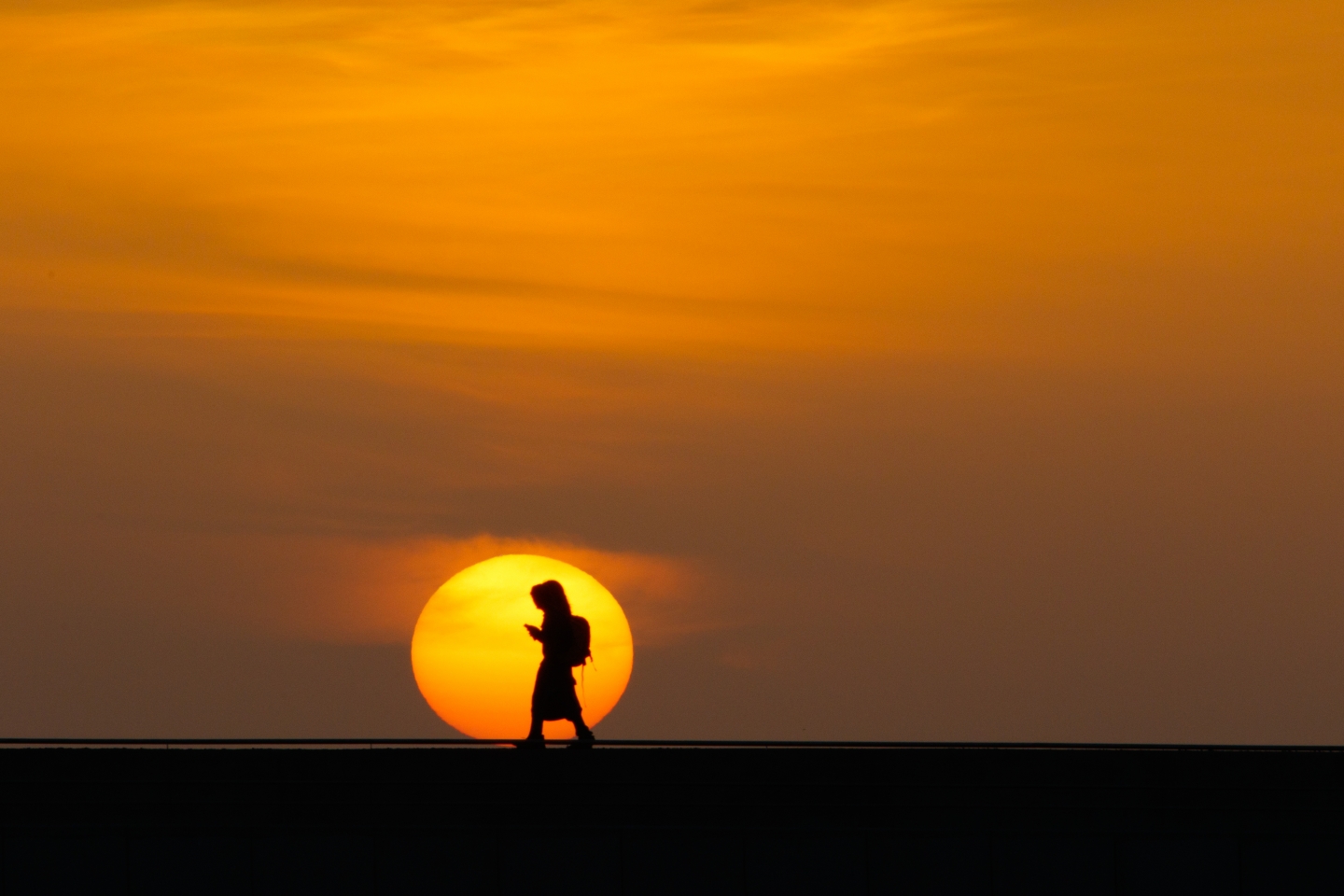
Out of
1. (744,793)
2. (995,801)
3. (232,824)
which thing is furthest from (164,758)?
(995,801)

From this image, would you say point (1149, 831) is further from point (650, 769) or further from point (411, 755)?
point (411, 755)

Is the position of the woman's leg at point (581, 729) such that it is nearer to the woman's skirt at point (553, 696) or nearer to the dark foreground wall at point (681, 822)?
the woman's skirt at point (553, 696)

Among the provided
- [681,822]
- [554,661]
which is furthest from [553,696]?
[681,822]

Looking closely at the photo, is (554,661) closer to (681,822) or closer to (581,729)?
(581,729)

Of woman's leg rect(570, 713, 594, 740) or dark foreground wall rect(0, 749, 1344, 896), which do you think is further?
woman's leg rect(570, 713, 594, 740)

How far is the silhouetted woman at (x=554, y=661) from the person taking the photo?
1855 cm

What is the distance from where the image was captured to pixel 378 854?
51.3 feet

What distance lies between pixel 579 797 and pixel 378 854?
4.41 ft

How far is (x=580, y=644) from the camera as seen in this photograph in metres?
18.9

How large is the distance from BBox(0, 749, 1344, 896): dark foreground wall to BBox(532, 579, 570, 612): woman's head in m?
2.51

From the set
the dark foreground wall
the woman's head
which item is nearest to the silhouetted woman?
the woman's head

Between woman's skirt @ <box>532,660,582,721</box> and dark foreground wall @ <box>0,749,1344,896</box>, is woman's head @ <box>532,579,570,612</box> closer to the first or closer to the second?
woman's skirt @ <box>532,660,582,721</box>

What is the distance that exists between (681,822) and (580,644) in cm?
319

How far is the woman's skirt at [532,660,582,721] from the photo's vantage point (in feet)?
60.8
